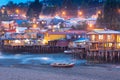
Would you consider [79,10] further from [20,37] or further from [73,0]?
[20,37]

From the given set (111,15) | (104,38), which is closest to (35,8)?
(111,15)

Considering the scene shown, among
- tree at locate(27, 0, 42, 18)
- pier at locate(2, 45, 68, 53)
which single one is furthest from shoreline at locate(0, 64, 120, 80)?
tree at locate(27, 0, 42, 18)

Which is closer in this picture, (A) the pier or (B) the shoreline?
(B) the shoreline

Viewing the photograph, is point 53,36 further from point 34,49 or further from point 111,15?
point 111,15

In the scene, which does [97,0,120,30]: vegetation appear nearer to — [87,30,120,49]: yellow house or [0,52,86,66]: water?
[87,30,120,49]: yellow house

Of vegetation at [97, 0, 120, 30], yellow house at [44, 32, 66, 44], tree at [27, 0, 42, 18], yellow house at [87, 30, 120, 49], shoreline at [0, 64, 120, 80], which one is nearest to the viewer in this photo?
shoreline at [0, 64, 120, 80]

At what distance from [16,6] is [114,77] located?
12953cm

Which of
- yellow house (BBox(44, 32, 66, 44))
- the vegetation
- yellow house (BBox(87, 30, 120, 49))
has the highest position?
the vegetation

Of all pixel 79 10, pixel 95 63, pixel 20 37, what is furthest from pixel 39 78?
pixel 79 10

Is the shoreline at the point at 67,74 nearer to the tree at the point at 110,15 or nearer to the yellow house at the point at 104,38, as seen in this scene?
the yellow house at the point at 104,38

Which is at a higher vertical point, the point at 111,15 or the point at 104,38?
the point at 111,15

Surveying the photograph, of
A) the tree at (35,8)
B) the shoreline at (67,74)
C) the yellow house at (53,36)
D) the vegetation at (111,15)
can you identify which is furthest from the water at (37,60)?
the tree at (35,8)

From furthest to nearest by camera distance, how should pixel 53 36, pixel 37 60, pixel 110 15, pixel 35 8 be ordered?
pixel 35 8, pixel 53 36, pixel 110 15, pixel 37 60

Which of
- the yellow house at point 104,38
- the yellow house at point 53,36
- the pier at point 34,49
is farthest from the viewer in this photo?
the yellow house at point 53,36
